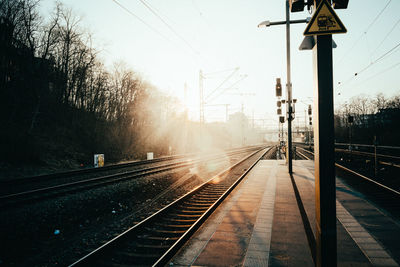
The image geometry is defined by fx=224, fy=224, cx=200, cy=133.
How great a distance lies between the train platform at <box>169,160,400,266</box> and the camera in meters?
3.94

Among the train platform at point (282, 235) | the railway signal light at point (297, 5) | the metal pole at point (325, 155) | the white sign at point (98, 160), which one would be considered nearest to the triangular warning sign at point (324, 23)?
the metal pole at point (325, 155)

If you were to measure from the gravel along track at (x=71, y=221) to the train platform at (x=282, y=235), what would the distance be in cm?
237

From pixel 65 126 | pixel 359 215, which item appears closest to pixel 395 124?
pixel 359 215

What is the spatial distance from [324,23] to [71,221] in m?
7.62

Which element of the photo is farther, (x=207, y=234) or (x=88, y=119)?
(x=88, y=119)

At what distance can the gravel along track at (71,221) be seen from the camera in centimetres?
472

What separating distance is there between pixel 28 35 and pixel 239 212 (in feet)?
101

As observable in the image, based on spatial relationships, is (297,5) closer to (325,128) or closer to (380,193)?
(325,128)

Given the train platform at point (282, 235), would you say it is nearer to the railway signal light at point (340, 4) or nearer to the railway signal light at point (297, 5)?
the railway signal light at point (340, 4)

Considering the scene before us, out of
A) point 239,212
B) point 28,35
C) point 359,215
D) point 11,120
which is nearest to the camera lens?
point 359,215

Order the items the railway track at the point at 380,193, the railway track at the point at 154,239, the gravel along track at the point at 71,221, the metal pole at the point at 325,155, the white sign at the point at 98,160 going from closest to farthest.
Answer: the metal pole at the point at 325,155, the railway track at the point at 154,239, the gravel along track at the point at 71,221, the railway track at the point at 380,193, the white sign at the point at 98,160

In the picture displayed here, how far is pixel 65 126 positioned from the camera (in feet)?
92.8

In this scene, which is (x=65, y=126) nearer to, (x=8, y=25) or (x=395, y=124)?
(x=8, y=25)

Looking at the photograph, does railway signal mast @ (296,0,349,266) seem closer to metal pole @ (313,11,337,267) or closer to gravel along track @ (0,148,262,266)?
metal pole @ (313,11,337,267)
